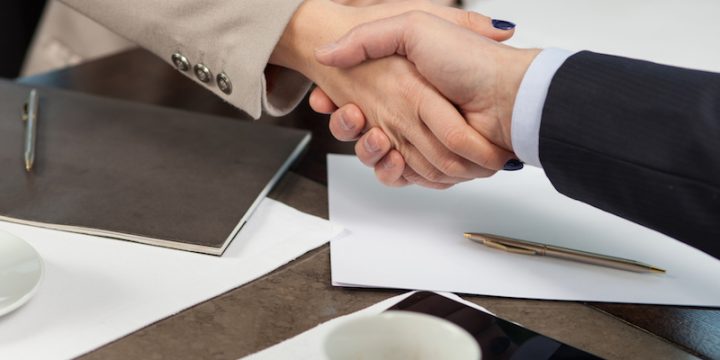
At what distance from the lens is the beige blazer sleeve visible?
897 mm

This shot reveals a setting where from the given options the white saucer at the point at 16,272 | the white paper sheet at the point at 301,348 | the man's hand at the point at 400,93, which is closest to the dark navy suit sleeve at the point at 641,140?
the man's hand at the point at 400,93

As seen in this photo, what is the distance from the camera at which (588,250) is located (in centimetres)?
78

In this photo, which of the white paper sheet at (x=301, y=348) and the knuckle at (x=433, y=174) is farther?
the knuckle at (x=433, y=174)

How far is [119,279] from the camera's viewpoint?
0.69 meters

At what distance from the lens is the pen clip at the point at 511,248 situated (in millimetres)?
762

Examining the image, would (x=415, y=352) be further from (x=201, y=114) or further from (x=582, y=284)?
(x=201, y=114)

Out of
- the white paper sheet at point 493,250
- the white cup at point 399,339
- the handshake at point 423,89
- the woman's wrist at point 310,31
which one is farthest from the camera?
the woman's wrist at point 310,31

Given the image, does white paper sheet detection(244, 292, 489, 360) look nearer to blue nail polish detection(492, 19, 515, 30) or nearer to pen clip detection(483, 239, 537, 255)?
pen clip detection(483, 239, 537, 255)

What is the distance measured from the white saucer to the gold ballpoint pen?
1.25 feet

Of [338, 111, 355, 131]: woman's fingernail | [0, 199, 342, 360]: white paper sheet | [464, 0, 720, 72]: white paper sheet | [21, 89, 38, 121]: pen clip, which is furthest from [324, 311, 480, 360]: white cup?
[464, 0, 720, 72]: white paper sheet

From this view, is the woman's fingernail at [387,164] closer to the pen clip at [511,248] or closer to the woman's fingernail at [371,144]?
the woman's fingernail at [371,144]

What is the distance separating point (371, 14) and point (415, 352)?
0.55m

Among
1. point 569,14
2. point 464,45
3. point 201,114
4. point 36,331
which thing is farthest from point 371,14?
point 569,14

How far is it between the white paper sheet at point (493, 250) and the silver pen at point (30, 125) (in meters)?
0.31
